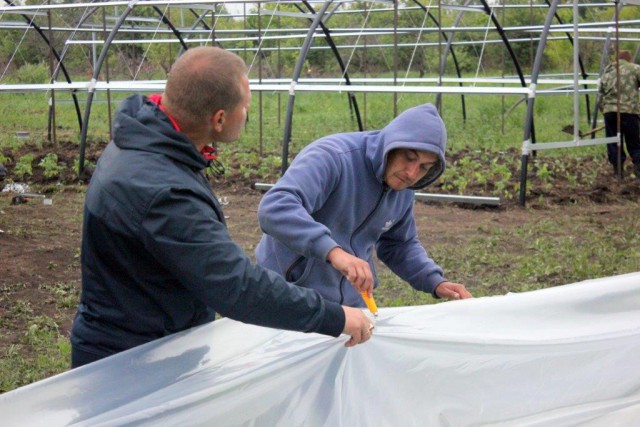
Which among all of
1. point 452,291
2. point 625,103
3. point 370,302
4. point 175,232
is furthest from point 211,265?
point 625,103

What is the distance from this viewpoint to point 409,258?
312 centimetres

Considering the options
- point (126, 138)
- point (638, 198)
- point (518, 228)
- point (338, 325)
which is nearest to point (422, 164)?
point (338, 325)

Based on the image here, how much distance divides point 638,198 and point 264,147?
18.3 ft

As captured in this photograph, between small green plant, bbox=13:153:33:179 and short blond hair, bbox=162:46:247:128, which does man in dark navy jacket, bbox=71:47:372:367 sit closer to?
short blond hair, bbox=162:46:247:128

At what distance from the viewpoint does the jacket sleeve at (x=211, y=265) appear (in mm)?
1857

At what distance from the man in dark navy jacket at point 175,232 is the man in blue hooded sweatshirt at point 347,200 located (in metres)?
0.47

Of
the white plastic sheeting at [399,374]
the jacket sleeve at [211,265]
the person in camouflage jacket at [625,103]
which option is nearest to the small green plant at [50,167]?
the person in camouflage jacket at [625,103]

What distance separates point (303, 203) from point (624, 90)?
9.25 meters

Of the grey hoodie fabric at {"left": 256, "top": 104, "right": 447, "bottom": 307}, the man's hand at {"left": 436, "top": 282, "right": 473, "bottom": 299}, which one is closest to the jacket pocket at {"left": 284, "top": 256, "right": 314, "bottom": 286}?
the grey hoodie fabric at {"left": 256, "top": 104, "right": 447, "bottom": 307}

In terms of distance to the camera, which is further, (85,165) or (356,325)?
(85,165)

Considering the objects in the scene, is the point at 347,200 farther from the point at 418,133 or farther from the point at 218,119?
the point at 218,119

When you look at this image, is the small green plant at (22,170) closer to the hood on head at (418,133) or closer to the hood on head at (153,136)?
the hood on head at (418,133)

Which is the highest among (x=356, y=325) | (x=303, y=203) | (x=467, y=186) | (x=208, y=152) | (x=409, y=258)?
(x=208, y=152)

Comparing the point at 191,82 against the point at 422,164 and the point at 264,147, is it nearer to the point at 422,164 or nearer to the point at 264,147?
the point at 422,164
